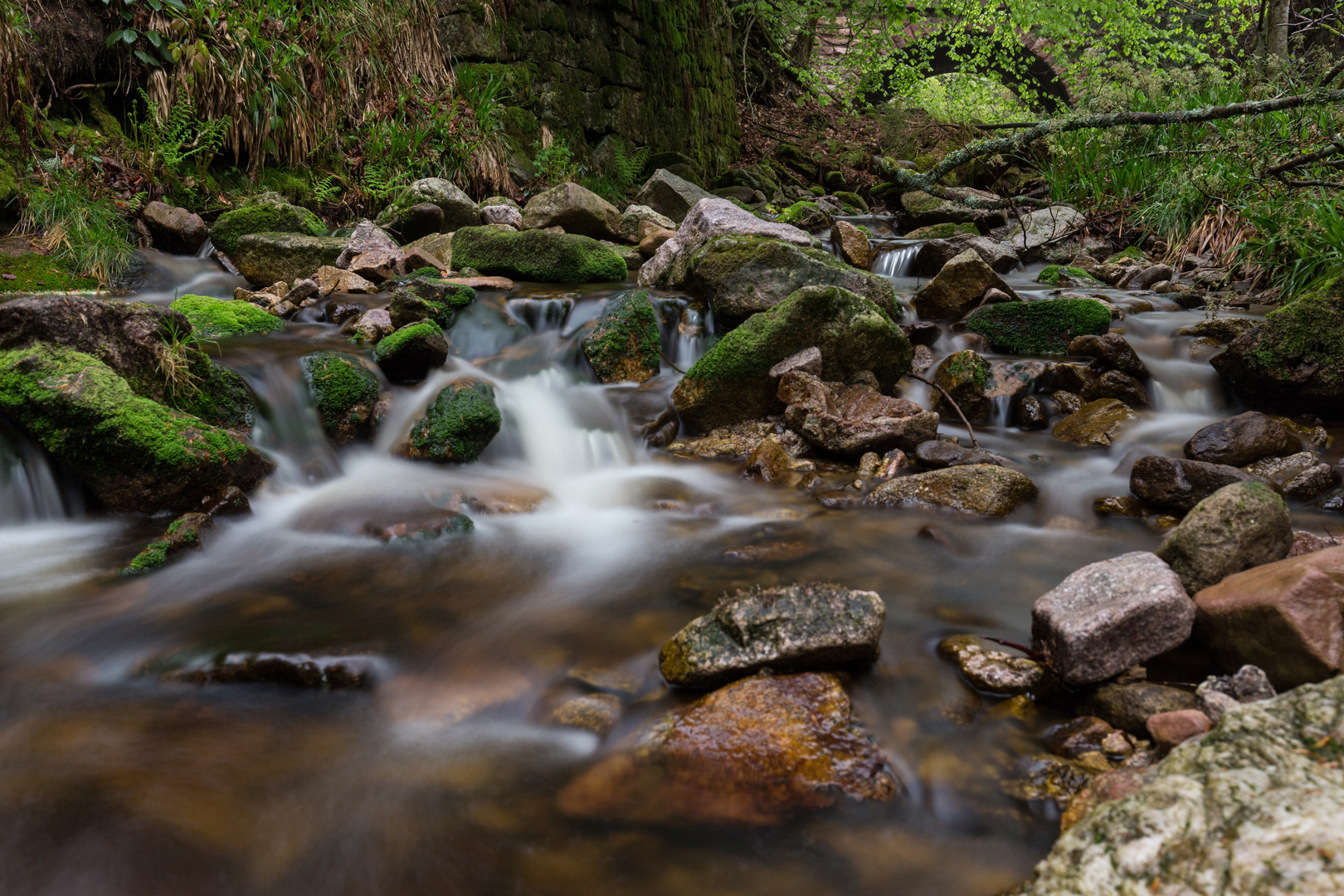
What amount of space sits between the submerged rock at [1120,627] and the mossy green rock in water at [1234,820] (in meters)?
0.70

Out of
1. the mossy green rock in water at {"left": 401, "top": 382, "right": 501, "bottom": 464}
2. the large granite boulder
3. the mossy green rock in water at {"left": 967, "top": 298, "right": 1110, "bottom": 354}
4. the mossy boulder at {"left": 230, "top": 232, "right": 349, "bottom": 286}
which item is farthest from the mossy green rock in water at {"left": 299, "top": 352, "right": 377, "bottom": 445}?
the mossy green rock in water at {"left": 967, "top": 298, "right": 1110, "bottom": 354}

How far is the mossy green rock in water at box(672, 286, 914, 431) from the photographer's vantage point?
4.72 meters

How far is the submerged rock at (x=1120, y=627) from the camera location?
2051 mm

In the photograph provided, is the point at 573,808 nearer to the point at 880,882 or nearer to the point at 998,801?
the point at 880,882

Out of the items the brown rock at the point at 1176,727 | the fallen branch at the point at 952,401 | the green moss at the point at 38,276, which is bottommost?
the brown rock at the point at 1176,727

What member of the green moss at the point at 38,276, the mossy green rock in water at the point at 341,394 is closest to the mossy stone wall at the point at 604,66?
the green moss at the point at 38,276

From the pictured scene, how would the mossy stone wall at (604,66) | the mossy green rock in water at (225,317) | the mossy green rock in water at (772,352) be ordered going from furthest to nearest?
the mossy stone wall at (604,66)
the mossy green rock in water at (225,317)
the mossy green rock in water at (772,352)

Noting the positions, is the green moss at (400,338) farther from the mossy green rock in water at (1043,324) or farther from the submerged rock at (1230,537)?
the mossy green rock in water at (1043,324)

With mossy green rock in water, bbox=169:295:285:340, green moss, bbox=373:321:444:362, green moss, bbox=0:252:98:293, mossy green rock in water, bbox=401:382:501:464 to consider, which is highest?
green moss, bbox=0:252:98:293

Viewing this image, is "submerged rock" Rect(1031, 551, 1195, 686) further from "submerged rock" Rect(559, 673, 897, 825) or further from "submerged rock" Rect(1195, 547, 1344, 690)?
"submerged rock" Rect(559, 673, 897, 825)

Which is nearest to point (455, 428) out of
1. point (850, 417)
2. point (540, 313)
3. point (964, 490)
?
point (540, 313)

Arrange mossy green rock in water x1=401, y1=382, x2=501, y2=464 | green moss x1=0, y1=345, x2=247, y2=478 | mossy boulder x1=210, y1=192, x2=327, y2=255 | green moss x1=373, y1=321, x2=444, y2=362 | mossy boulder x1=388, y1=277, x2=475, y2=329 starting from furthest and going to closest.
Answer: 1. mossy boulder x1=210, y1=192, x2=327, y2=255
2. mossy boulder x1=388, y1=277, x2=475, y2=329
3. green moss x1=373, y1=321, x2=444, y2=362
4. mossy green rock in water x1=401, y1=382, x2=501, y2=464
5. green moss x1=0, y1=345, x2=247, y2=478

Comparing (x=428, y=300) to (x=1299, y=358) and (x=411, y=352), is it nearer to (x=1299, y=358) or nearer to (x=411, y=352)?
(x=411, y=352)

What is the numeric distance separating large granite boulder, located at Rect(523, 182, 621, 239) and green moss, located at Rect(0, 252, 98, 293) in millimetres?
3937
